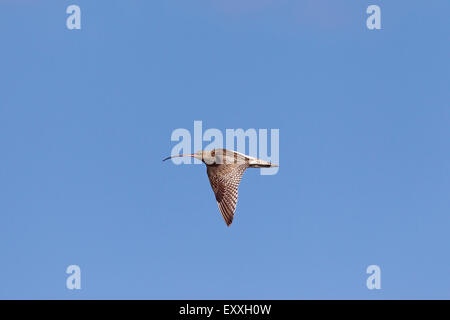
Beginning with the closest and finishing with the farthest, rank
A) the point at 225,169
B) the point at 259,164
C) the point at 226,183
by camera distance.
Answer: the point at 226,183 < the point at 225,169 < the point at 259,164

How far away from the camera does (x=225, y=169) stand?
44781 millimetres

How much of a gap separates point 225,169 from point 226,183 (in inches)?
26.2

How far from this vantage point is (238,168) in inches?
1764

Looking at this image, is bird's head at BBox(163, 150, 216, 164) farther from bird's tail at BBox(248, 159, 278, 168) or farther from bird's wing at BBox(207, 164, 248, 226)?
bird's tail at BBox(248, 159, 278, 168)

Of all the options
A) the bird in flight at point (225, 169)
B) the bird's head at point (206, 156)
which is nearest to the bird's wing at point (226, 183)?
the bird in flight at point (225, 169)

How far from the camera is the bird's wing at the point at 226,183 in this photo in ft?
144

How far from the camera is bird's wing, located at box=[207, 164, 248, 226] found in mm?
43750

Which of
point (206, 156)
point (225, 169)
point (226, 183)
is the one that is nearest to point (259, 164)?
point (225, 169)

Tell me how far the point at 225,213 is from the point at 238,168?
93.0 inches

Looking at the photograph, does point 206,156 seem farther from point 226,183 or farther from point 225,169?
point 226,183
